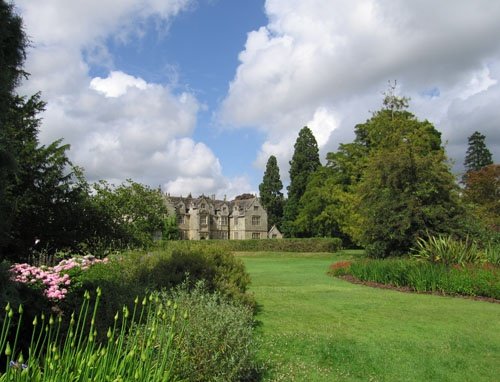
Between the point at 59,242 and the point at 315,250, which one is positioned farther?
the point at 315,250

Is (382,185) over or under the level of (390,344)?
over

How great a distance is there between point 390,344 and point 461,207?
595 inches

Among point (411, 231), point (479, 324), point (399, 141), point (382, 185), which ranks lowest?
point (479, 324)

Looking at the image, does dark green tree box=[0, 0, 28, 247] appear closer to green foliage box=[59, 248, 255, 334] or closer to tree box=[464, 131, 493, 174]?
green foliage box=[59, 248, 255, 334]

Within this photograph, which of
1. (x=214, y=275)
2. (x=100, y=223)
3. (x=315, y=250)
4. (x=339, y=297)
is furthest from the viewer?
(x=315, y=250)

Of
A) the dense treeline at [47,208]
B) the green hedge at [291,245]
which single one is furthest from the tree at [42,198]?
the green hedge at [291,245]

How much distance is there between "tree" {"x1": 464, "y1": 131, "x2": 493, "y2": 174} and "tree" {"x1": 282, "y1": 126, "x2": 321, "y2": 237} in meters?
23.2

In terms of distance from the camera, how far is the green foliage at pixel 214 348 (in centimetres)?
496

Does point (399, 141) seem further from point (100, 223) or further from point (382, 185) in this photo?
point (100, 223)

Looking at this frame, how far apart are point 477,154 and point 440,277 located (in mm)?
58684

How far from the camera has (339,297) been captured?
12.8 metres

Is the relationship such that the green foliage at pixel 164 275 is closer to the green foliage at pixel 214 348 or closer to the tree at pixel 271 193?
the green foliage at pixel 214 348

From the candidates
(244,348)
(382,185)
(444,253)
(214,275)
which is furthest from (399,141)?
(244,348)

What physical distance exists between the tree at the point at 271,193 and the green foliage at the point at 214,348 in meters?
70.0
